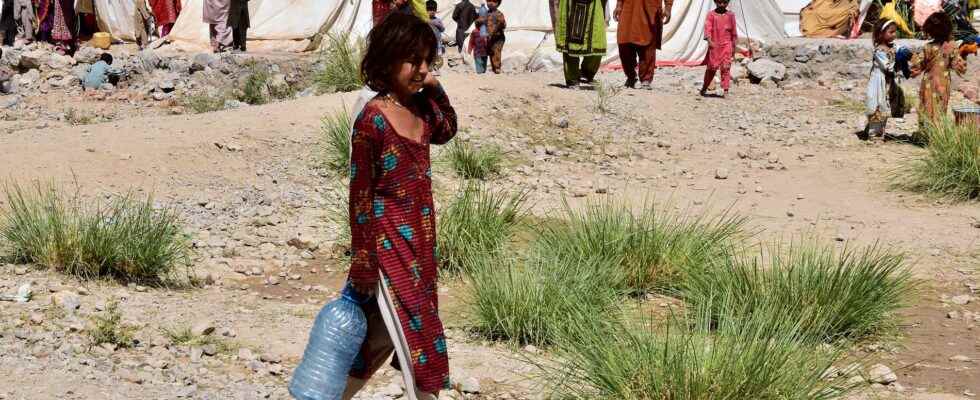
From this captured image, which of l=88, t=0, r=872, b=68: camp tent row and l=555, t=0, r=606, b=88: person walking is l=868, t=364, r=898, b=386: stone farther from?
l=88, t=0, r=872, b=68: camp tent row

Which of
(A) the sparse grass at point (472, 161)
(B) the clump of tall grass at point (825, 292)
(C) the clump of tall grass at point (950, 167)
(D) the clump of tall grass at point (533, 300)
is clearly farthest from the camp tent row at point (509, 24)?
(D) the clump of tall grass at point (533, 300)

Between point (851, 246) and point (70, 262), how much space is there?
12.3 feet

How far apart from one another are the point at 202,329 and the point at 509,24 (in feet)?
38.7

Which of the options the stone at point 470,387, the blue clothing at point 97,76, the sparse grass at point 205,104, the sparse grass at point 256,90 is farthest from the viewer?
the blue clothing at point 97,76

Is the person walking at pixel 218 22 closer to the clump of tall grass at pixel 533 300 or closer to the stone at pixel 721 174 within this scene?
the stone at pixel 721 174

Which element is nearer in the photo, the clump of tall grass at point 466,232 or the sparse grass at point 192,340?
the sparse grass at point 192,340

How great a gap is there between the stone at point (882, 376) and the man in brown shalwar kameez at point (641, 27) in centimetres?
717

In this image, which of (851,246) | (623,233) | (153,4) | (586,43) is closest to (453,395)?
(623,233)

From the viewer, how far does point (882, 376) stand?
4258 mm

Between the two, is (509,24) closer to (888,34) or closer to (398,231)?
(888,34)

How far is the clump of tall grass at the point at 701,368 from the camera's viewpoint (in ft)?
11.0

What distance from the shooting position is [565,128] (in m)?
9.27

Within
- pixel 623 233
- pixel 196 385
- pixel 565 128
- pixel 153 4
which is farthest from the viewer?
pixel 153 4

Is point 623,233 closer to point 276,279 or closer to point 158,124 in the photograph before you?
point 276,279
